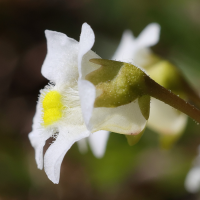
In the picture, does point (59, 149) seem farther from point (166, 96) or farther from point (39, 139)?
point (166, 96)

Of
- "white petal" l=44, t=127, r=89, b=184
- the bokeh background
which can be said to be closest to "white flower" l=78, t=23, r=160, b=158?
"white petal" l=44, t=127, r=89, b=184

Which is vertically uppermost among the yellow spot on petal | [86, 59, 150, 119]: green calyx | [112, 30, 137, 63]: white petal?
[112, 30, 137, 63]: white petal

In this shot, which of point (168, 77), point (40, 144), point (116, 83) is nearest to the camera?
point (116, 83)

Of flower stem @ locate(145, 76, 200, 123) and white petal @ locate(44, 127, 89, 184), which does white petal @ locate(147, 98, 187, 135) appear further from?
white petal @ locate(44, 127, 89, 184)

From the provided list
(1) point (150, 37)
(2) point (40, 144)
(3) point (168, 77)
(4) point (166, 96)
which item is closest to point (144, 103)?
(4) point (166, 96)

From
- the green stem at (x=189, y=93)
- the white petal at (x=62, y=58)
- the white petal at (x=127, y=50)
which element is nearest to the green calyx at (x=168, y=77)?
the green stem at (x=189, y=93)

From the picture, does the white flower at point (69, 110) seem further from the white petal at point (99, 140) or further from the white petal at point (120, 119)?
the white petal at point (99, 140)

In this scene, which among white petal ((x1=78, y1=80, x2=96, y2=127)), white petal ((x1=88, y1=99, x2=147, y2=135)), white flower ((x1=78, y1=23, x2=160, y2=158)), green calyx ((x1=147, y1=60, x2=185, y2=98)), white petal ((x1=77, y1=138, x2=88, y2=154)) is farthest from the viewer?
white petal ((x1=77, y1=138, x2=88, y2=154))
